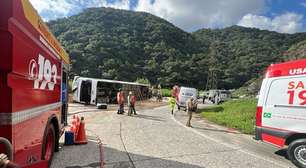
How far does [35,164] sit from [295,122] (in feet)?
21.0

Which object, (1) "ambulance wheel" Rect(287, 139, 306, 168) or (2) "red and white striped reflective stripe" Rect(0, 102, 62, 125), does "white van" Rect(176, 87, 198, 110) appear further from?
(2) "red and white striped reflective stripe" Rect(0, 102, 62, 125)

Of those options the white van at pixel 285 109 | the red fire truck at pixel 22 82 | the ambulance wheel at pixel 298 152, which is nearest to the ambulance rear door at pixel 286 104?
the white van at pixel 285 109

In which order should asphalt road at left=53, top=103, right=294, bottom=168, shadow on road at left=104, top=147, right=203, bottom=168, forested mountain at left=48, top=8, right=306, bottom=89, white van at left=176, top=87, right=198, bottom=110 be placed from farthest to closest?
forested mountain at left=48, top=8, right=306, bottom=89
white van at left=176, top=87, right=198, bottom=110
asphalt road at left=53, top=103, right=294, bottom=168
shadow on road at left=104, top=147, right=203, bottom=168

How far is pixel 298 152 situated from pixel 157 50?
321ft

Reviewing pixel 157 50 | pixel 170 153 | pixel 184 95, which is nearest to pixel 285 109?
pixel 170 153

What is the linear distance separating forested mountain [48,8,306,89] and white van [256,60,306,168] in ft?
214

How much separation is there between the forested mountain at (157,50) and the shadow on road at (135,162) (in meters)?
64.6

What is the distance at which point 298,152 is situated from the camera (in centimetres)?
697

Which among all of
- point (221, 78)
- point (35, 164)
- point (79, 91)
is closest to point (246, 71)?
point (221, 78)

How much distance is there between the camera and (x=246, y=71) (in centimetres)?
9012

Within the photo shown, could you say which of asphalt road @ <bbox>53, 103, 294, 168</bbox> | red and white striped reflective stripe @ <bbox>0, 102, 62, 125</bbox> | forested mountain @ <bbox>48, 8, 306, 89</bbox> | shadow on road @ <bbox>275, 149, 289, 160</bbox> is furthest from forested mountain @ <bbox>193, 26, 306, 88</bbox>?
red and white striped reflective stripe @ <bbox>0, 102, 62, 125</bbox>

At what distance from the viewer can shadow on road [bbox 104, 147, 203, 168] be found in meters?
6.38

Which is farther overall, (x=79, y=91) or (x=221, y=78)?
(x=221, y=78)

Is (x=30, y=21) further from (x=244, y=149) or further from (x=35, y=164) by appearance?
(x=244, y=149)
